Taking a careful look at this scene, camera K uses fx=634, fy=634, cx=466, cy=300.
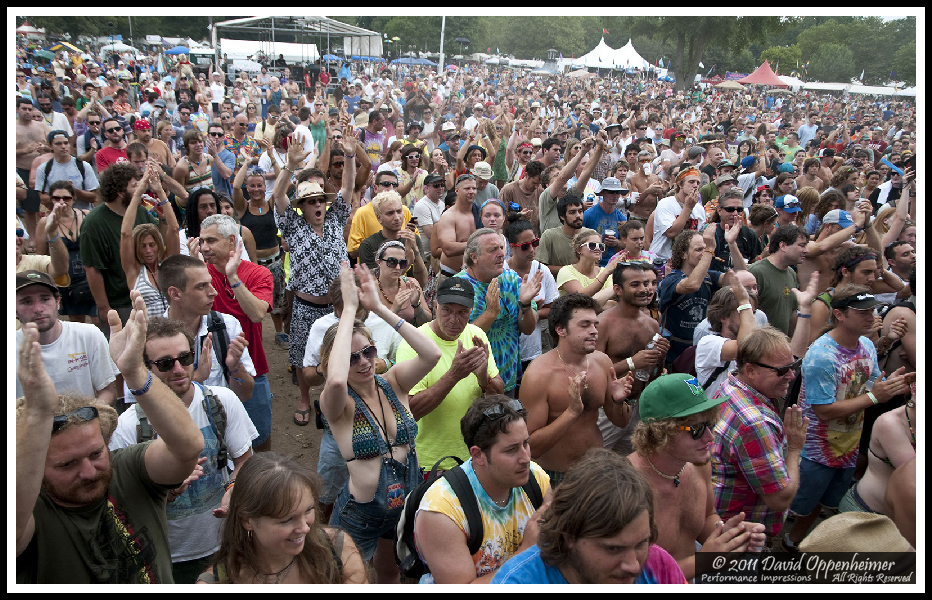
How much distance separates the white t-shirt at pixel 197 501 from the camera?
280 centimetres

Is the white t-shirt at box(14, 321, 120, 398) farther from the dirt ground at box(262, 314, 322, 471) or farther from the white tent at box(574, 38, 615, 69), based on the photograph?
the white tent at box(574, 38, 615, 69)

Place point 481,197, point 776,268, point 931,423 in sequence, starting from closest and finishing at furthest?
point 931,423, point 776,268, point 481,197

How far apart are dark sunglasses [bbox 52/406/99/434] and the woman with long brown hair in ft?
1.76

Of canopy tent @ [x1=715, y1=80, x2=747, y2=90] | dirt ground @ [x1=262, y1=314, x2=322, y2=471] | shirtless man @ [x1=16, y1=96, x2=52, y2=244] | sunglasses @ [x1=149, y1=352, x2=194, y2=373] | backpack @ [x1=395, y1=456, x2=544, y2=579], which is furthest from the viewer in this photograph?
canopy tent @ [x1=715, y1=80, x2=747, y2=90]

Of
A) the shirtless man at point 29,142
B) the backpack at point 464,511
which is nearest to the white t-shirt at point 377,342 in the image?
the backpack at point 464,511

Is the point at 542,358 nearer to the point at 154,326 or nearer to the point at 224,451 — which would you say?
the point at 224,451

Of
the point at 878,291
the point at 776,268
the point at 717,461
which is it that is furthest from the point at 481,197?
the point at 717,461

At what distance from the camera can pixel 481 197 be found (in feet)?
25.6

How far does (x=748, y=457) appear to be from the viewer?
3086 mm

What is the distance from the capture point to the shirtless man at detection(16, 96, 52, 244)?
722 centimetres

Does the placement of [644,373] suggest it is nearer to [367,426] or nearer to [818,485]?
[818,485]

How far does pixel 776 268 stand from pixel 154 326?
4.82 meters

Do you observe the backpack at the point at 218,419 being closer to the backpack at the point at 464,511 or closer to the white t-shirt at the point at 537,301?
the backpack at the point at 464,511

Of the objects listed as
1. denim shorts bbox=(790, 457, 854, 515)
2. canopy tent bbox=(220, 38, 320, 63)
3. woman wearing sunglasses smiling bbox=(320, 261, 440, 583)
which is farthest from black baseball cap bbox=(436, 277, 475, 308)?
canopy tent bbox=(220, 38, 320, 63)
